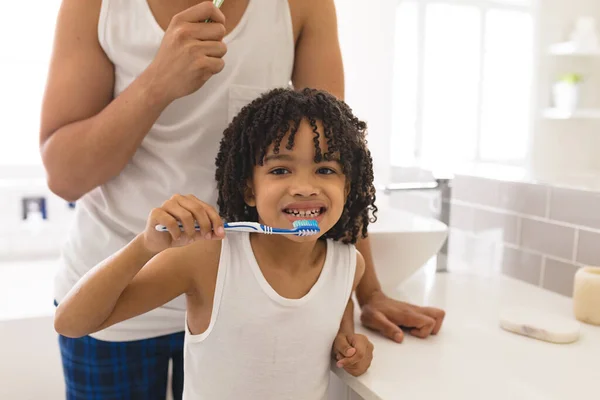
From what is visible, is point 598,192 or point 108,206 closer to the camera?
point 108,206

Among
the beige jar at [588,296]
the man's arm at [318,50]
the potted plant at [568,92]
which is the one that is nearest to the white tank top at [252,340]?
the man's arm at [318,50]

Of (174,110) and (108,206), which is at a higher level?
(174,110)

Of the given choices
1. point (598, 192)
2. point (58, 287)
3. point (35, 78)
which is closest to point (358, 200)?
point (58, 287)

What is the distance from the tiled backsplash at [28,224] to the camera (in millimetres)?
1791

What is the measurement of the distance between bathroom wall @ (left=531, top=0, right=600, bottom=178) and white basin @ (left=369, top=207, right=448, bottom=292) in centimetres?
181

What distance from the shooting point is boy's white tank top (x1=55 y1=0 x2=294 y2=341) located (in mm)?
A: 718

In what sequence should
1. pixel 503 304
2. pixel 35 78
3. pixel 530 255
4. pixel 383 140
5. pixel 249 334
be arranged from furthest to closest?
pixel 35 78 → pixel 383 140 → pixel 530 255 → pixel 503 304 → pixel 249 334

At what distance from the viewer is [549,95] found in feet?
8.58

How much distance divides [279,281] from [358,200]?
5.8 inches

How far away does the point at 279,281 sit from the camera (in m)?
0.69

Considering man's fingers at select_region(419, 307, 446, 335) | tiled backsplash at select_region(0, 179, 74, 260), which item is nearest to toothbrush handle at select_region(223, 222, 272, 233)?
man's fingers at select_region(419, 307, 446, 335)

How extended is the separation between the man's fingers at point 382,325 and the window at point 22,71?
1464 millimetres

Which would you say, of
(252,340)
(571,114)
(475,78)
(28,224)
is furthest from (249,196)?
(475,78)

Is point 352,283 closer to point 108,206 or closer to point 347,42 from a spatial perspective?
point 108,206
